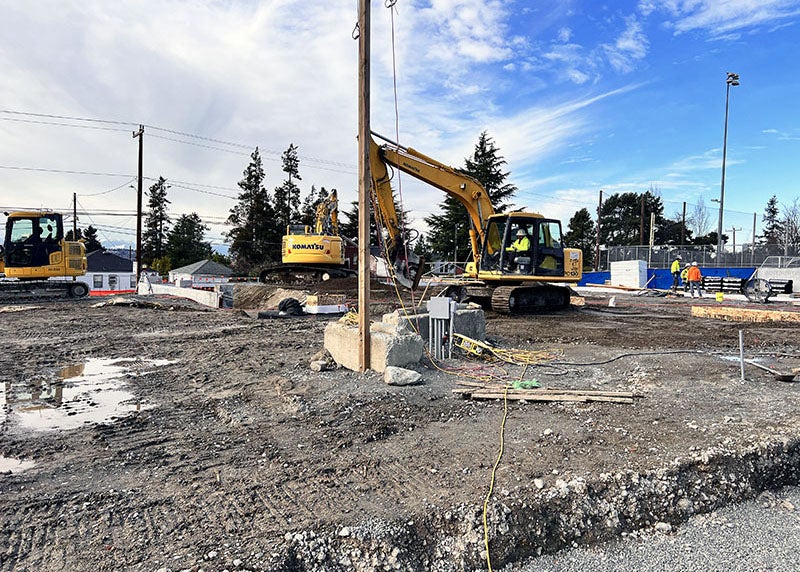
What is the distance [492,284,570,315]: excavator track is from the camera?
14805mm

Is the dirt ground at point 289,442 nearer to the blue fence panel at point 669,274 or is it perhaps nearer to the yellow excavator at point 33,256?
the yellow excavator at point 33,256

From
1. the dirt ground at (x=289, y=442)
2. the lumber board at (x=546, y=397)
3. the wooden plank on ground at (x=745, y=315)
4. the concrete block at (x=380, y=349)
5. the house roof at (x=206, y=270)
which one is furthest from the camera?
the house roof at (x=206, y=270)

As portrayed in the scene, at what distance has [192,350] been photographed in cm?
926

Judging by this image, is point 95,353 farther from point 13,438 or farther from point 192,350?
point 13,438

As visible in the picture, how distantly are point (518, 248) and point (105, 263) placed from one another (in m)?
47.4

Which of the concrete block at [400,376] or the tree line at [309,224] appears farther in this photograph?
the tree line at [309,224]

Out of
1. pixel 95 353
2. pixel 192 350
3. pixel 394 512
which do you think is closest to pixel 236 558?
pixel 394 512

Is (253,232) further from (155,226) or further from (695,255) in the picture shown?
(695,255)

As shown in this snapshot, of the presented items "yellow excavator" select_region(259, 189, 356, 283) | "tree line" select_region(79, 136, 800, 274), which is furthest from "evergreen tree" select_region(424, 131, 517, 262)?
"yellow excavator" select_region(259, 189, 356, 283)

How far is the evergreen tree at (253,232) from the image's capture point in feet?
166

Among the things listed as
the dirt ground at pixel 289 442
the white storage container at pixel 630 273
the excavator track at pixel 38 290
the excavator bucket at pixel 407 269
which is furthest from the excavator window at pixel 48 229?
the white storage container at pixel 630 273

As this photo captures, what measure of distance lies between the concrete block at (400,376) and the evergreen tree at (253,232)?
45344 millimetres

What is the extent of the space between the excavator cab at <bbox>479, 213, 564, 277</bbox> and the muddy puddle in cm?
983

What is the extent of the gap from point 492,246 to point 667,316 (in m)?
5.61
